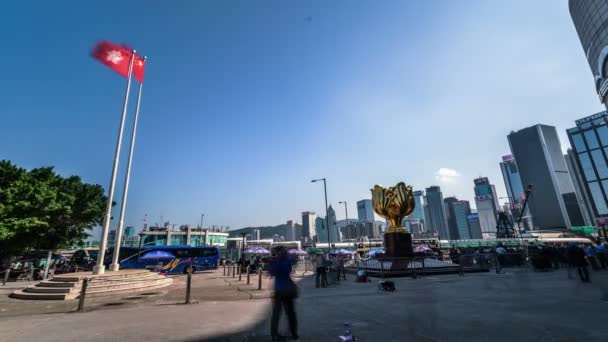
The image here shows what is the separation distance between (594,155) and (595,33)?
85.6 meters

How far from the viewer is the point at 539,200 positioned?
482 ft

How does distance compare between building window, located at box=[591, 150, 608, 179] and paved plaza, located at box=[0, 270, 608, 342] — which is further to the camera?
building window, located at box=[591, 150, 608, 179]

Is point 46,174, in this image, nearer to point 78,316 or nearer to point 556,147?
point 78,316

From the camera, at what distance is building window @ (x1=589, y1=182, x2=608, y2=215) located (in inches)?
3891

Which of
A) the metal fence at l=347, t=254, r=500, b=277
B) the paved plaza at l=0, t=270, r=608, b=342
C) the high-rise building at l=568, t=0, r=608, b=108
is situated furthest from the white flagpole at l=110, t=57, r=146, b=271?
the high-rise building at l=568, t=0, r=608, b=108

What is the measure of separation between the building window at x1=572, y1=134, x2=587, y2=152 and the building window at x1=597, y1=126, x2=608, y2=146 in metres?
4.99

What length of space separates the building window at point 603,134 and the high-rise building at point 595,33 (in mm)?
75810

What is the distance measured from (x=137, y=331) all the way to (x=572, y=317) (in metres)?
9.75

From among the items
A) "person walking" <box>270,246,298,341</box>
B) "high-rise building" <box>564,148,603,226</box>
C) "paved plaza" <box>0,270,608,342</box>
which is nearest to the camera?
"person walking" <box>270,246,298,341</box>

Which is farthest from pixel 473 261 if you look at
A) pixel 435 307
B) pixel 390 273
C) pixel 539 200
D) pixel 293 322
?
pixel 539 200

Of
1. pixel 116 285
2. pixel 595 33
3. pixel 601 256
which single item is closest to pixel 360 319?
pixel 116 285

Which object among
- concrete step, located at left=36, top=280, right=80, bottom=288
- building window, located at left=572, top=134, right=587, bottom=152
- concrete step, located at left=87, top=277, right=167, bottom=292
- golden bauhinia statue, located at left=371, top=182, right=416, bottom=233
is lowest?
concrete step, located at left=87, top=277, right=167, bottom=292

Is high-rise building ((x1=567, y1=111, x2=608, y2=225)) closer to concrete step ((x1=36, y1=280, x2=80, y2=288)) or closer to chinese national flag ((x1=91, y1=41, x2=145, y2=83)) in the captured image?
chinese national flag ((x1=91, y1=41, x2=145, y2=83))

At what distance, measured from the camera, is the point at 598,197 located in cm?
10169
